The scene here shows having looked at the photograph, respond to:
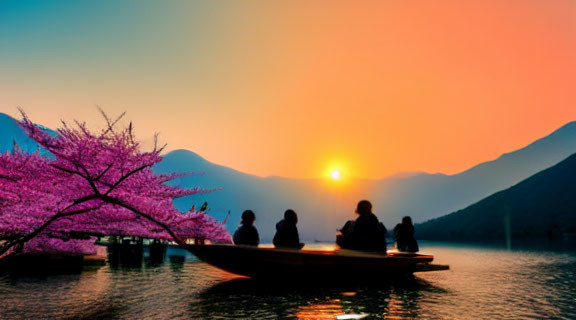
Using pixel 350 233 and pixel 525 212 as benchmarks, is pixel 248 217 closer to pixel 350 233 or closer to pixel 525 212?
pixel 350 233

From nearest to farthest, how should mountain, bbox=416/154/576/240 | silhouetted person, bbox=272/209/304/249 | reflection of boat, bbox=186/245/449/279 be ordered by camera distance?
reflection of boat, bbox=186/245/449/279
silhouetted person, bbox=272/209/304/249
mountain, bbox=416/154/576/240

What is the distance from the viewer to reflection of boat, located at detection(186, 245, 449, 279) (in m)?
14.4

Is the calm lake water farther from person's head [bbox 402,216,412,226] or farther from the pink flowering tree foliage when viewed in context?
person's head [bbox 402,216,412,226]

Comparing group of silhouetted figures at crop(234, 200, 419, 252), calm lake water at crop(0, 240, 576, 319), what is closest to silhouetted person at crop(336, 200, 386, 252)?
group of silhouetted figures at crop(234, 200, 419, 252)

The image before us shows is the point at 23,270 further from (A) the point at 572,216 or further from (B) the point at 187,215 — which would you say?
(A) the point at 572,216

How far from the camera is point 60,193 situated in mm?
12570

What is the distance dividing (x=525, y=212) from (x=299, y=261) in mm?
164333

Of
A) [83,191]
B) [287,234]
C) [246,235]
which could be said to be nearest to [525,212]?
[287,234]

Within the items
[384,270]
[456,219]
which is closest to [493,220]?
[456,219]

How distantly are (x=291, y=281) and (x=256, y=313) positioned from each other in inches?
175

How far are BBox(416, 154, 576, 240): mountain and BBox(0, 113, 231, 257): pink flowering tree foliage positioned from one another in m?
142

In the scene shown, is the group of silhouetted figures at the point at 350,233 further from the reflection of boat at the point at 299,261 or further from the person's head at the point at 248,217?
the reflection of boat at the point at 299,261

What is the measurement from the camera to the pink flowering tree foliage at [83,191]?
11.5m

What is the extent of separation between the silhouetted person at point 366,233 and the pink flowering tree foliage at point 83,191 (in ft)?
17.5
